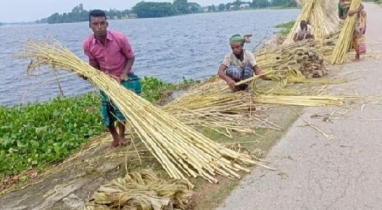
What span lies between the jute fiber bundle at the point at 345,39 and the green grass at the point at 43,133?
4.72 meters

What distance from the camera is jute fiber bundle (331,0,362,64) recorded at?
31.2 feet

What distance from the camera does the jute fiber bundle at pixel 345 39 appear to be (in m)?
9.52

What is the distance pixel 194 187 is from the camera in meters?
3.90

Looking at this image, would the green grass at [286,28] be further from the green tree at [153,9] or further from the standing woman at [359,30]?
the green tree at [153,9]

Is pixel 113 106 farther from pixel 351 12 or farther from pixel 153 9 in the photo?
pixel 153 9

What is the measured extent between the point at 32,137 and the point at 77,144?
30.3 inches

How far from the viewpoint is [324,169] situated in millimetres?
4074

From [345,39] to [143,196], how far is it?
24.3 ft

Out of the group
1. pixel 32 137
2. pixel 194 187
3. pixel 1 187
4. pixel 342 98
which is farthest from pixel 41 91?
pixel 194 187

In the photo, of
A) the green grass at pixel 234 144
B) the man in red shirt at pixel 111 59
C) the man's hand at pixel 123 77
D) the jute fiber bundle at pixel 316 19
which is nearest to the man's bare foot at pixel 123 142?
the man in red shirt at pixel 111 59

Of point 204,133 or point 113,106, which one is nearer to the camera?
point 113,106

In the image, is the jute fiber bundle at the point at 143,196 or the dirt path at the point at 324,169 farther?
the dirt path at the point at 324,169

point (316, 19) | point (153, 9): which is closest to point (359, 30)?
point (316, 19)

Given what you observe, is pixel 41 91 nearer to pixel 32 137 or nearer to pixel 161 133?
pixel 32 137
